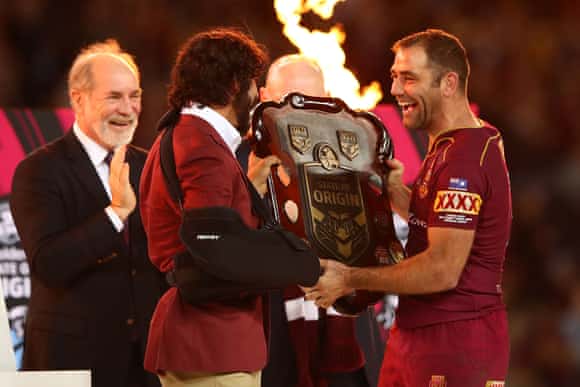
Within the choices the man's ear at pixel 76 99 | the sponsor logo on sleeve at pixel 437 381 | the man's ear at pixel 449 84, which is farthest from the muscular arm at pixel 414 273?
the man's ear at pixel 76 99

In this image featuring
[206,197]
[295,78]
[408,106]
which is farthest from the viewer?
[295,78]

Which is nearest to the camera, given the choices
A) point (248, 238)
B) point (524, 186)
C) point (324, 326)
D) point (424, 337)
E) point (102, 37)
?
point (248, 238)

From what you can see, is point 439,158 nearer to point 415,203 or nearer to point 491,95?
point 415,203

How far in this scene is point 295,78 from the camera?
4254 mm

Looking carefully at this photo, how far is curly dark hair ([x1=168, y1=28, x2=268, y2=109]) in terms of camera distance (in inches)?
118

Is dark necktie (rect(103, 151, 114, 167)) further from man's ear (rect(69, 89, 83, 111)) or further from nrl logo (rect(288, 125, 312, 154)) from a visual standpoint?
nrl logo (rect(288, 125, 312, 154))

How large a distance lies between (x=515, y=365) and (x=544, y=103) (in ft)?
6.36

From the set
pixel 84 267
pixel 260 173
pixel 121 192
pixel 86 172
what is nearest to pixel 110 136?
pixel 86 172

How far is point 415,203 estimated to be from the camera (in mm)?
3383

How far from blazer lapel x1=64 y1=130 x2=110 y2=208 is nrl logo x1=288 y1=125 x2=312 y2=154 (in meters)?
0.90

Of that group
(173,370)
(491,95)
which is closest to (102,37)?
(491,95)

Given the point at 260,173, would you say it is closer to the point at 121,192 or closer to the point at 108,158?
the point at 121,192

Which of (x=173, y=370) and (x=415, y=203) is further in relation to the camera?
(x=415, y=203)

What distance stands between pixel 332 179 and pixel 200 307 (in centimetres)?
70
